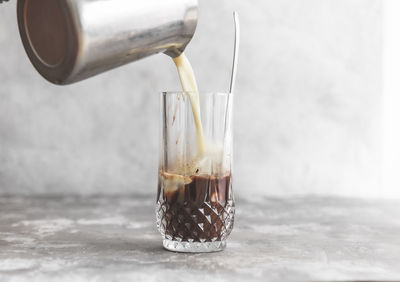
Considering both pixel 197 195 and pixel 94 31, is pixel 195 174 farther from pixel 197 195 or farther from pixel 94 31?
pixel 94 31

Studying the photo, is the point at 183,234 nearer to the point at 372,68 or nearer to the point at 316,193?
the point at 316,193

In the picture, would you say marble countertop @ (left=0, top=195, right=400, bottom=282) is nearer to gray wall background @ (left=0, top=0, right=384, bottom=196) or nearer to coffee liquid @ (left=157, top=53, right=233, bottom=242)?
coffee liquid @ (left=157, top=53, right=233, bottom=242)

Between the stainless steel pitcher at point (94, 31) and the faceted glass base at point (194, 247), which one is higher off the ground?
the stainless steel pitcher at point (94, 31)

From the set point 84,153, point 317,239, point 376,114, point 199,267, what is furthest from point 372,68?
point 199,267

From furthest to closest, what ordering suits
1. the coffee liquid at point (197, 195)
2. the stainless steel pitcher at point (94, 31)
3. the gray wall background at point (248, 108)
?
the gray wall background at point (248, 108) → the coffee liquid at point (197, 195) → the stainless steel pitcher at point (94, 31)

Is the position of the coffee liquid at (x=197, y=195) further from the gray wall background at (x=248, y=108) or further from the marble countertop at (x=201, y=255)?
the gray wall background at (x=248, y=108)

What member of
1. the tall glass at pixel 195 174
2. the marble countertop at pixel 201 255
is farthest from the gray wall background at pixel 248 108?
the tall glass at pixel 195 174

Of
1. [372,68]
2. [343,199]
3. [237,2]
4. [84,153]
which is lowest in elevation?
[343,199]
